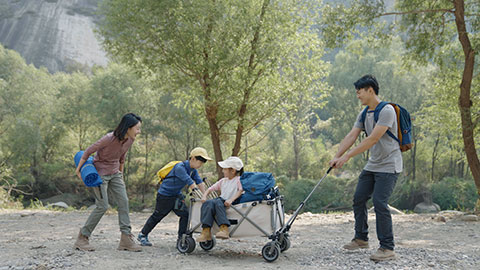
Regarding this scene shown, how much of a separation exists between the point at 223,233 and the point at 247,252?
0.86 meters

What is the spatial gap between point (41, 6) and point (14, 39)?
6359 millimetres

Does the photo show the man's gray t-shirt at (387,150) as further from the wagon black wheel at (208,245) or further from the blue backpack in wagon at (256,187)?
the wagon black wheel at (208,245)

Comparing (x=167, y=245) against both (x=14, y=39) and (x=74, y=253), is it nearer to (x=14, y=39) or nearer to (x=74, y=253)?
(x=74, y=253)

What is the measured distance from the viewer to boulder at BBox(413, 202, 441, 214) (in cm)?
2541

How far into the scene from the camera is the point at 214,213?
5637 mm

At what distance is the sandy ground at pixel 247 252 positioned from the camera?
5094mm

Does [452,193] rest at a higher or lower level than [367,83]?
lower

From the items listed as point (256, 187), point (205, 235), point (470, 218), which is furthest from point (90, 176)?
point (470, 218)

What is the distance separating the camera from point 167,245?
671 centimetres

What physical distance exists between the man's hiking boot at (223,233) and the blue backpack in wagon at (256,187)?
1.36 feet

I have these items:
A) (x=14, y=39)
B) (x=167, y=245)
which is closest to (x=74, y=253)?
(x=167, y=245)

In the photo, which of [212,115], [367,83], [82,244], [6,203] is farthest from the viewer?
[6,203]

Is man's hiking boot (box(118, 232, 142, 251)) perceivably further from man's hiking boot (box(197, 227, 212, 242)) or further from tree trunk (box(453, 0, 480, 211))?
tree trunk (box(453, 0, 480, 211))

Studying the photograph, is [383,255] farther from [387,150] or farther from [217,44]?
[217,44]
